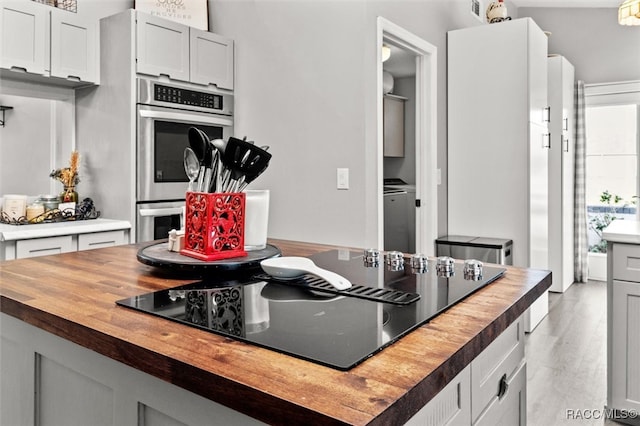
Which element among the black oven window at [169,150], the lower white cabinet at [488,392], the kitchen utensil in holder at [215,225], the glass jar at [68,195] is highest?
the black oven window at [169,150]

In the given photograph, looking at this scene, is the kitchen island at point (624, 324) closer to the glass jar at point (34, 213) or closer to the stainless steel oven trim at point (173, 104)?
the stainless steel oven trim at point (173, 104)

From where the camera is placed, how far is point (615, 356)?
2.28 meters

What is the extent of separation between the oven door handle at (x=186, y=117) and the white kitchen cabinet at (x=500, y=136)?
6.03ft

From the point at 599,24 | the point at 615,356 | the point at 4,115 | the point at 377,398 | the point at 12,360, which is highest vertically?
the point at 599,24

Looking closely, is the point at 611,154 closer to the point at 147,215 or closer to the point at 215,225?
the point at 147,215

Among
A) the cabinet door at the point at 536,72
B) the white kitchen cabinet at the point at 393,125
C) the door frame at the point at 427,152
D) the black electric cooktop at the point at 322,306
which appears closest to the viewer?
the black electric cooktop at the point at 322,306

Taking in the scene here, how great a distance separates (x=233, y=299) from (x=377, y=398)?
51 centimetres

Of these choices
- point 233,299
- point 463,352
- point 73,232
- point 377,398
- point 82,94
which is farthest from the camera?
point 82,94

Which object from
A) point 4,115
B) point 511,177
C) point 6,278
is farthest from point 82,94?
point 511,177

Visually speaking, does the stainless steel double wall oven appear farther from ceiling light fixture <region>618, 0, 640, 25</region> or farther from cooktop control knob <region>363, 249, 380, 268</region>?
ceiling light fixture <region>618, 0, 640, 25</region>

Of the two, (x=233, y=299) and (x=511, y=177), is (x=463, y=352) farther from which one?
(x=511, y=177)

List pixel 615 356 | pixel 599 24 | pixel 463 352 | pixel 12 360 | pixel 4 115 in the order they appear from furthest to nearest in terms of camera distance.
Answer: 1. pixel 599 24
2. pixel 4 115
3. pixel 615 356
4. pixel 12 360
5. pixel 463 352

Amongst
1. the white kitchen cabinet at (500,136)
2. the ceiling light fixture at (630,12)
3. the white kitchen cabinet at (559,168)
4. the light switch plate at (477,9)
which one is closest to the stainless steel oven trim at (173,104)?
the white kitchen cabinet at (500,136)

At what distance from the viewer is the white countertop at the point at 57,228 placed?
2462 millimetres
